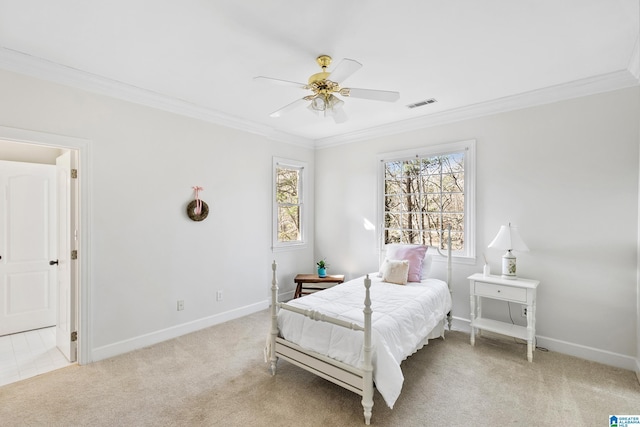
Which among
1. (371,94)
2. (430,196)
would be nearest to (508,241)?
(430,196)

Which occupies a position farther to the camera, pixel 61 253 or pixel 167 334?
pixel 167 334

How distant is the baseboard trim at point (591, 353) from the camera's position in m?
2.81

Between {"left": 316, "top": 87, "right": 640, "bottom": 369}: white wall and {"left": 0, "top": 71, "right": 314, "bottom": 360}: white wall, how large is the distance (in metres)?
2.82

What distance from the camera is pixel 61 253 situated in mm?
3221

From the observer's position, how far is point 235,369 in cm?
283

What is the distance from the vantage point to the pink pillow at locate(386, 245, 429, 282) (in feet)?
11.9

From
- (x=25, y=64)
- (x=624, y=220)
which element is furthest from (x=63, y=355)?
(x=624, y=220)

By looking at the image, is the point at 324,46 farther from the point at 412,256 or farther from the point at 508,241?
the point at 508,241

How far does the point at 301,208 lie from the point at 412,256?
2144 mm

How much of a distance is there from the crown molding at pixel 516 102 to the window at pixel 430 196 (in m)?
0.34

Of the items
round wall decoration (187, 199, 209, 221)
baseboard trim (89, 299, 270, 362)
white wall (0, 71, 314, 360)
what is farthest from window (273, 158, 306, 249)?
round wall decoration (187, 199, 209, 221)

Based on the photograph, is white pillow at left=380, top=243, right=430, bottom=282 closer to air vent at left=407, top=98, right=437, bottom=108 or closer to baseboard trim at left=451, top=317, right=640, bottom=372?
baseboard trim at left=451, top=317, right=640, bottom=372

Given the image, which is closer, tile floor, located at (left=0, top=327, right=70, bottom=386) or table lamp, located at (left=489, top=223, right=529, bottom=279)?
tile floor, located at (left=0, top=327, right=70, bottom=386)

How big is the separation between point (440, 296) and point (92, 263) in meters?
3.53
